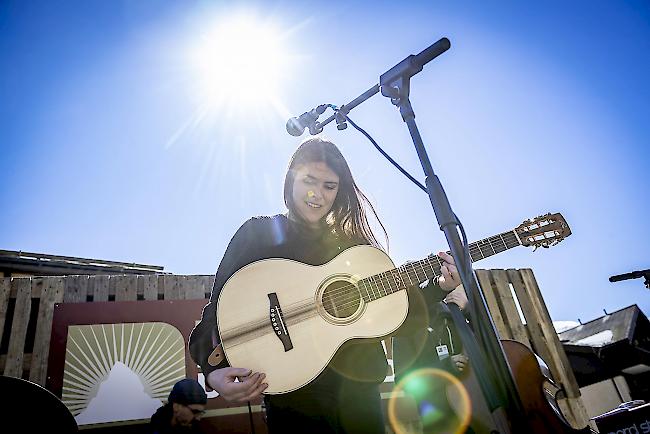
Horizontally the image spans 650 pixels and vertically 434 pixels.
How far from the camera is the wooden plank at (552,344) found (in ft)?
24.7

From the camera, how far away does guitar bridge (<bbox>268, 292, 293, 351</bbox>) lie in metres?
2.06

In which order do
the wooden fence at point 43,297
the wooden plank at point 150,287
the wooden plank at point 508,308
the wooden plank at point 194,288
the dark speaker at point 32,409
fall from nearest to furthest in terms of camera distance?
the dark speaker at point 32,409
the wooden fence at point 43,297
the wooden plank at point 150,287
the wooden plank at point 194,288
the wooden plank at point 508,308

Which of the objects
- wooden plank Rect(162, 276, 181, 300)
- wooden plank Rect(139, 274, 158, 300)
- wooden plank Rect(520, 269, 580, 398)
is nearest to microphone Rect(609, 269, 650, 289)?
wooden plank Rect(520, 269, 580, 398)

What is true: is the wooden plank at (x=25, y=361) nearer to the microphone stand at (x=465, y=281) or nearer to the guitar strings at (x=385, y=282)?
the guitar strings at (x=385, y=282)

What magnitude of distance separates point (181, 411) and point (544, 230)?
4.15 metres

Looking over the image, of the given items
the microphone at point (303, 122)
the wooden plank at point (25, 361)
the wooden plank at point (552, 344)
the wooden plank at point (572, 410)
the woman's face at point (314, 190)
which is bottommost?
the wooden plank at point (572, 410)

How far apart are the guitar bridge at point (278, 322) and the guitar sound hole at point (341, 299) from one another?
0.26m

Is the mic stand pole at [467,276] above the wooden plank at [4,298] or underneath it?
underneath

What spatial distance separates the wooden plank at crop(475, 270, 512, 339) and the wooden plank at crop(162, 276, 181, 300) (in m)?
5.16

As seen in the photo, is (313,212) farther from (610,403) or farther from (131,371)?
(610,403)

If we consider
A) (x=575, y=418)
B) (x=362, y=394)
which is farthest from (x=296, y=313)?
(x=575, y=418)

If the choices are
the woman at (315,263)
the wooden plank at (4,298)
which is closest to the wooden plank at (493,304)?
the woman at (315,263)

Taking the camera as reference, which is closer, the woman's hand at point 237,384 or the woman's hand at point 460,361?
the woman's hand at point 237,384

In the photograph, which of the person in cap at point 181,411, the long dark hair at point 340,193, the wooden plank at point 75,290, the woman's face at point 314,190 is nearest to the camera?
the woman's face at point 314,190
